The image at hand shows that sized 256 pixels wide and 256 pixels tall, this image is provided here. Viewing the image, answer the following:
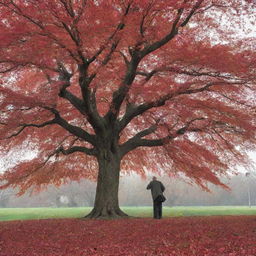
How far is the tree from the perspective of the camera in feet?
46.4

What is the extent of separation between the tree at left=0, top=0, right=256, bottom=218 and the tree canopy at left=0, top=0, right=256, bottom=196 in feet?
0.17

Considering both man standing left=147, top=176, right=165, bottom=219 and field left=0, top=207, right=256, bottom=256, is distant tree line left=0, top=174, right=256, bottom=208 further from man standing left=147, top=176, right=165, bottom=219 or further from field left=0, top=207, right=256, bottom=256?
field left=0, top=207, right=256, bottom=256

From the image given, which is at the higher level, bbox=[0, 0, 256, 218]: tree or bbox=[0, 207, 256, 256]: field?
bbox=[0, 0, 256, 218]: tree

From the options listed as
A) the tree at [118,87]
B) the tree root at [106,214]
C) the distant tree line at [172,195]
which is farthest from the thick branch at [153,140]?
the distant tree line at [172,195]

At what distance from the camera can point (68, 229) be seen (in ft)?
46.2

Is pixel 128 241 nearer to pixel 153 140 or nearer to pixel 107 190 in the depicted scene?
pixel 107 190

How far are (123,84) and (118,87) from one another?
2161 millimetres

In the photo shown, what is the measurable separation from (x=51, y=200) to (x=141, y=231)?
48.6m

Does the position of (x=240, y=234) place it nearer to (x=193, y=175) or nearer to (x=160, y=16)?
(x=160, y=16)

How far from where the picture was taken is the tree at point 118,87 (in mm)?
14141

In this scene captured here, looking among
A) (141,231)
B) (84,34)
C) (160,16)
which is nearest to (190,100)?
(160,16)

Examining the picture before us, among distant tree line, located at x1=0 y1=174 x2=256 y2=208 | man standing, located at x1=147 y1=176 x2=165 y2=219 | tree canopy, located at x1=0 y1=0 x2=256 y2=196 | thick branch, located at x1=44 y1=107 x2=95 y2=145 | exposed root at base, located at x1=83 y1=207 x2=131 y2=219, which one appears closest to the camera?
tree canopy, located at x1=0 y1=0 x2=256 y2=196

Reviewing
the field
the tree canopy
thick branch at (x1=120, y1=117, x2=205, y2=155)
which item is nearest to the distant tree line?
the tree canopy

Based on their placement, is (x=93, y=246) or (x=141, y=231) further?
(x=141, y=231)
